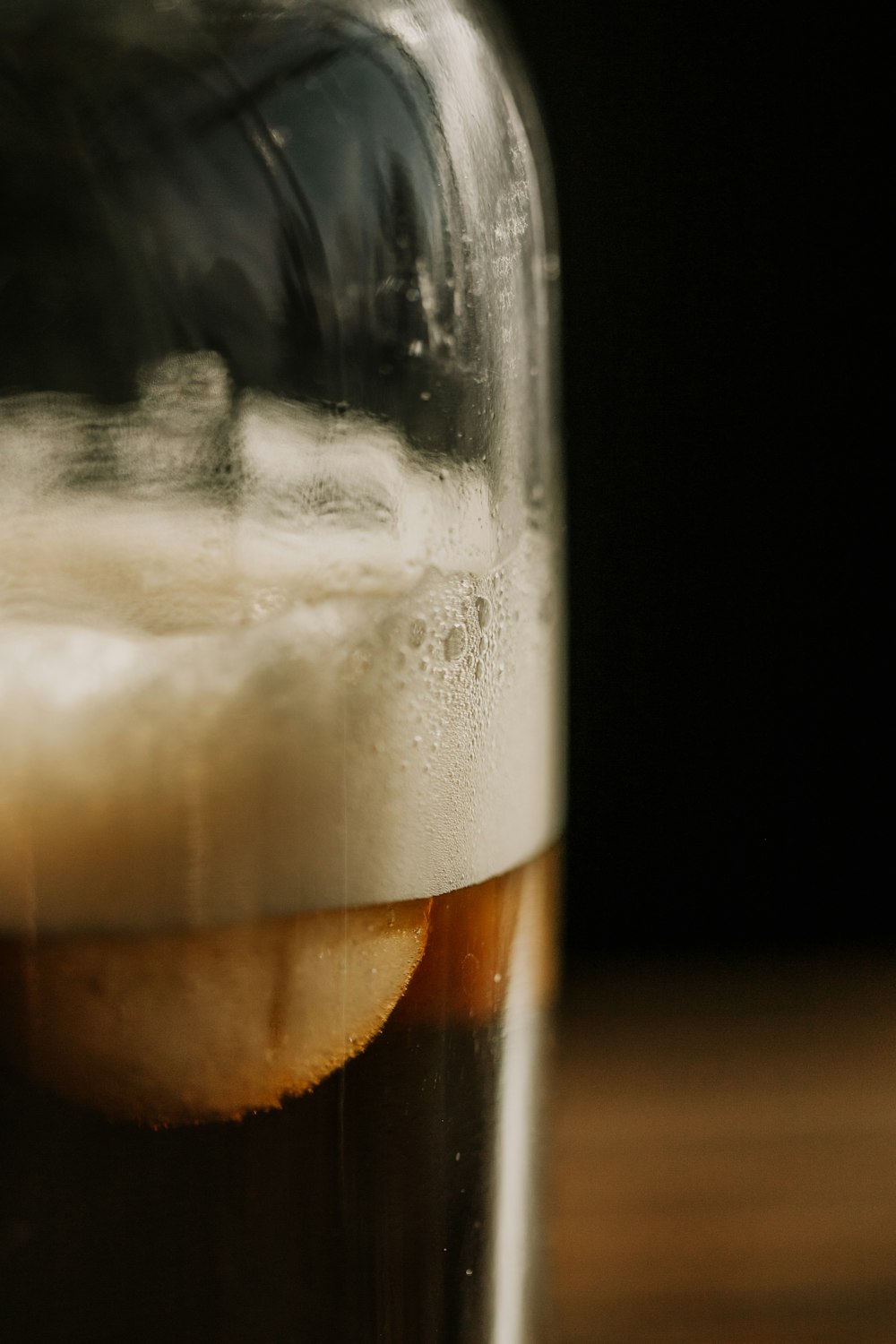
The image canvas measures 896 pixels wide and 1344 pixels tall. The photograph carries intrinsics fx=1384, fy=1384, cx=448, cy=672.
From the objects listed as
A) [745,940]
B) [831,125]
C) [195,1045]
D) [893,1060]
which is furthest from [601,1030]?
[831,125]

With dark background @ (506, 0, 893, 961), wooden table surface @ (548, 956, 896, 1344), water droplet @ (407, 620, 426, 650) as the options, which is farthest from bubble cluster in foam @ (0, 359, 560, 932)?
dark background @ (506, 0, 893, 961)

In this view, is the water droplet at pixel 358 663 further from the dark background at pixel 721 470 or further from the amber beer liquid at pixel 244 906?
the dark background at pixel 721 470

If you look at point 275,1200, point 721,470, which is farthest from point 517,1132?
point 721,470

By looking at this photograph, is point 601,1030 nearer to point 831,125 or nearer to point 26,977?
point 26,977

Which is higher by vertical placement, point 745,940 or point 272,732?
point 272,732

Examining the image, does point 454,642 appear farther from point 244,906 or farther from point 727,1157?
point 727,1157

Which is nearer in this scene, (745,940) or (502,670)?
(502,670)
